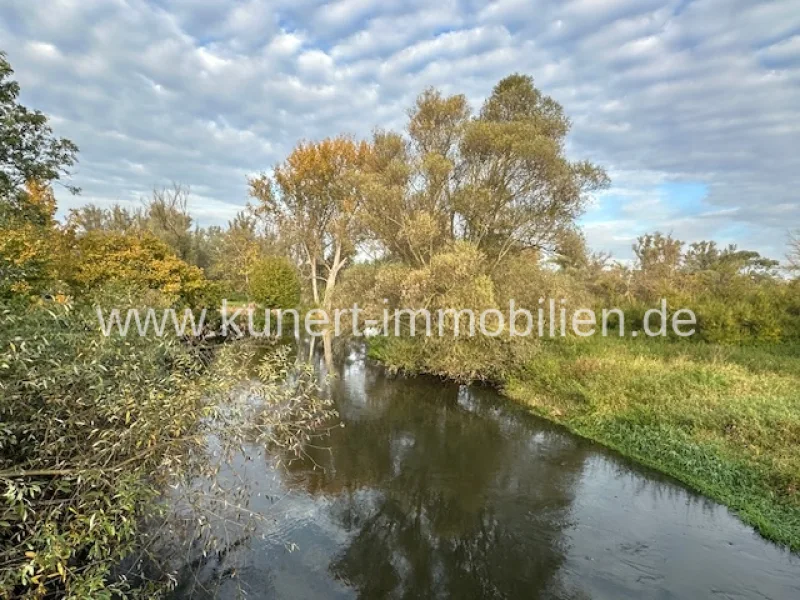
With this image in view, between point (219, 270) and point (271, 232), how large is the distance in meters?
4.65

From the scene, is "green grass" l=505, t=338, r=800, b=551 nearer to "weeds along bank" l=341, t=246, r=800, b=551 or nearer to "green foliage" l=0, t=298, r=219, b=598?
"weeds along bank" l=341, t=246, r=800, b=551

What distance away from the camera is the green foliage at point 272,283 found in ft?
88.3

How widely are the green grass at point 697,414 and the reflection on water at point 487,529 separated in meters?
0.59

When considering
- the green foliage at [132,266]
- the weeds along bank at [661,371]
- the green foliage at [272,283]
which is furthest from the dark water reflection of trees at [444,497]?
the green foliage at [272,283]

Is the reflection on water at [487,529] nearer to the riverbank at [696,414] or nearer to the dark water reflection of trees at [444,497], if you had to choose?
the dark water reflection of trees at [444,497]

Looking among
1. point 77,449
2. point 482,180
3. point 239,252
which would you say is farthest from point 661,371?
point 239,252

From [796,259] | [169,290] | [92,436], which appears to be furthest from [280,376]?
[796,259]

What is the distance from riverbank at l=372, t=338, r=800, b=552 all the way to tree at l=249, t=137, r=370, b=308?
15343mm

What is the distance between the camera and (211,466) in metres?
4.05

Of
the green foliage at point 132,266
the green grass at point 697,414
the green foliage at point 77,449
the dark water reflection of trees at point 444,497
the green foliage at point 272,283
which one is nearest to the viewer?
the green foliage at point 77,449

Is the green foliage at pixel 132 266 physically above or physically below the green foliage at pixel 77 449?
above

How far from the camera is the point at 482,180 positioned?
15.6 meters

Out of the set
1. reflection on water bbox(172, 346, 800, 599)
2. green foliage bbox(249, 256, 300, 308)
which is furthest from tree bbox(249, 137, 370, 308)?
reflection on water bbox(172, 346, 800, 599)

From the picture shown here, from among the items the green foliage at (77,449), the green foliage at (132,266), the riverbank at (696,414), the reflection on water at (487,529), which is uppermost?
the green foliage at (132,266)
